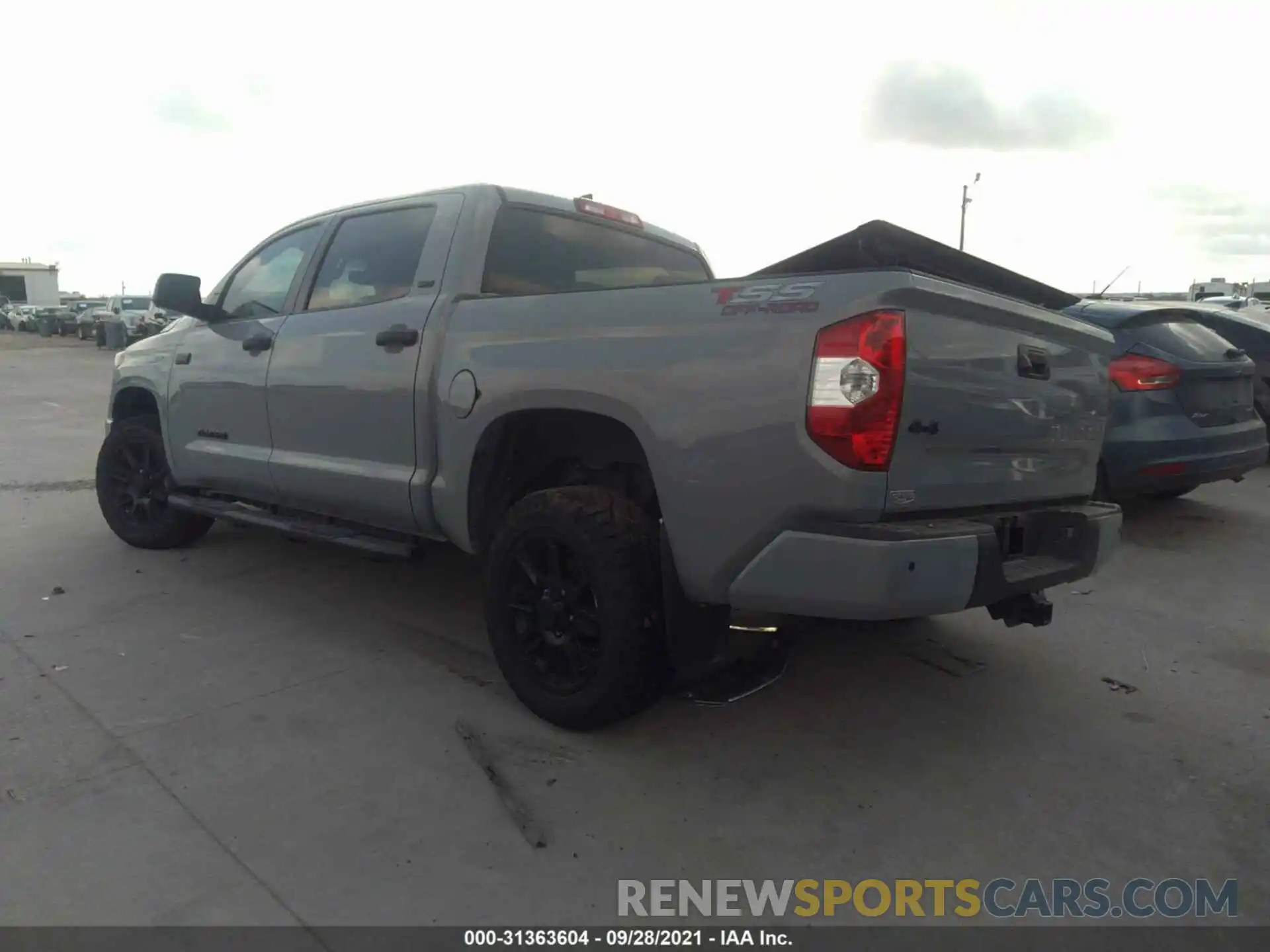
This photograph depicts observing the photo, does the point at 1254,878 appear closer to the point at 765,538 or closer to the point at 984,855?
the point at 984,855

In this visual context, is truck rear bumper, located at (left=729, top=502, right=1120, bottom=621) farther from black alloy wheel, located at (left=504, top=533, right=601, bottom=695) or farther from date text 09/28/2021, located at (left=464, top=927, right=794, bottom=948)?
date text 09/28/2021, located at (left=464, top=927, right=794, bottom=948)

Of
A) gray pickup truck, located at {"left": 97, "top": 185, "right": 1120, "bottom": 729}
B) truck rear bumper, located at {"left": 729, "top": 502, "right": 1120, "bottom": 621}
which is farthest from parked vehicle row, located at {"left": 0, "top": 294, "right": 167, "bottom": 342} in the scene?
truck rear bumper, located at {"left": 729, "top": 502, "right": 1120, "bottom": 621}

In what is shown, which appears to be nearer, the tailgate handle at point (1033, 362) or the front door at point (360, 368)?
the tailgate handle at point (1033, 362)

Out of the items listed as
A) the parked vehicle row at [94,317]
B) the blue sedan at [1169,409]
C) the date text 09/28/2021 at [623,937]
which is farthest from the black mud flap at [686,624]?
the parked vehicle row at [94,317]

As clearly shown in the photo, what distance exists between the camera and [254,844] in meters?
2.60

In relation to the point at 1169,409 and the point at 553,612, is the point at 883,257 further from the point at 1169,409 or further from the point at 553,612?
the point at 1169,409

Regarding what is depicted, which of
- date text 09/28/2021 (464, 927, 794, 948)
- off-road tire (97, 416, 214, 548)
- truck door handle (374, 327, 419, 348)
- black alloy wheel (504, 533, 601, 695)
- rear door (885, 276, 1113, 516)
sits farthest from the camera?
off-road tire (97, 416, 214, 548)

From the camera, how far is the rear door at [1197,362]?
5672 millimetres

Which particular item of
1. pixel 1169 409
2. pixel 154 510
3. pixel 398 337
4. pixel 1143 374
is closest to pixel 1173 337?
pixel 1143 374

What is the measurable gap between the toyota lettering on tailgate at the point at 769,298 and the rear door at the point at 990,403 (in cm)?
26

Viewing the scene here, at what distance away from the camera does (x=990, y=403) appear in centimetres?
285

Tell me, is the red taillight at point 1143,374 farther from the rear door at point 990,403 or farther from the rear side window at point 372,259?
the rear side window at point 372,259

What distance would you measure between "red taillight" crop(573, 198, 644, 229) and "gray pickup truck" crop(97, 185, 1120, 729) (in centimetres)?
2

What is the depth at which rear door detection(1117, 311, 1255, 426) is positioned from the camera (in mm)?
5672
